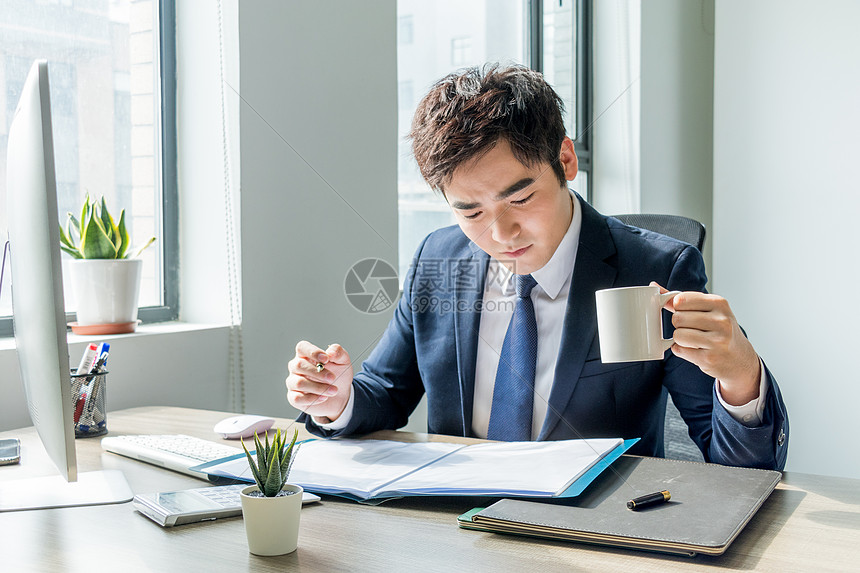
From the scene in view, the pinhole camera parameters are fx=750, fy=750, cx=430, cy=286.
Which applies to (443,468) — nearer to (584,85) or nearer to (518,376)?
(518,376)

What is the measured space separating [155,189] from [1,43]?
0.44 m

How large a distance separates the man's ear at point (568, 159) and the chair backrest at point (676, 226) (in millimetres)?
474

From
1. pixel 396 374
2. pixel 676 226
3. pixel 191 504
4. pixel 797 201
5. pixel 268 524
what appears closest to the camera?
pixel 268 524

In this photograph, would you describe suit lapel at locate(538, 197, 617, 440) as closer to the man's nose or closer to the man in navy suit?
the man in navy suit

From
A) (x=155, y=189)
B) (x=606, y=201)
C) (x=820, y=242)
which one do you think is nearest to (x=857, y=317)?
(x=820, y=242)

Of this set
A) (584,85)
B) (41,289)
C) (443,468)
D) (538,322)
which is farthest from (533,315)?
(584,85)

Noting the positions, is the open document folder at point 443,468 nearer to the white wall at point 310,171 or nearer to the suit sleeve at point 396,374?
the suit sleeve at point 396,374

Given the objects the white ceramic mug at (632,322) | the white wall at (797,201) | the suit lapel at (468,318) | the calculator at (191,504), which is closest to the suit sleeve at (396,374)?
the suit lapel at (468,318)

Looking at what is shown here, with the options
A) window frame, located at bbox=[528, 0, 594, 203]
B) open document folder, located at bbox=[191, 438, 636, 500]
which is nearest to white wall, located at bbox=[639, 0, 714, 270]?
window frame, located at bbox=[528, 0, 594, 203]

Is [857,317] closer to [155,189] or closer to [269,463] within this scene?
[155,189]

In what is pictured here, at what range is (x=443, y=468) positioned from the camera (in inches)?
37.4

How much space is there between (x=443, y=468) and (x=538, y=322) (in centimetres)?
42

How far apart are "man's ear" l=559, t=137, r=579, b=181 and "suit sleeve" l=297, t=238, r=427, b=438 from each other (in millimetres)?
380

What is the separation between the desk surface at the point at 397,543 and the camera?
0.67m
